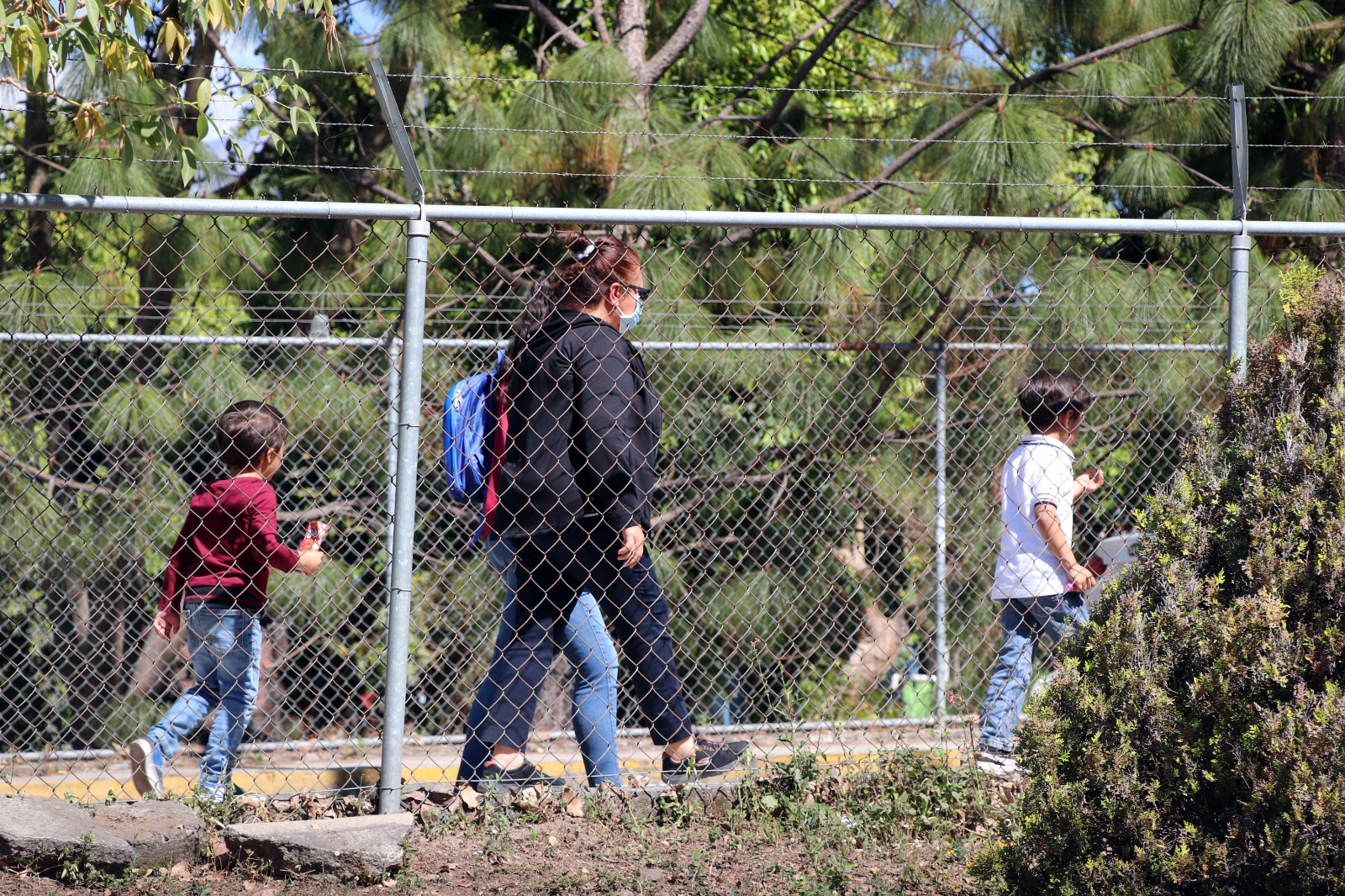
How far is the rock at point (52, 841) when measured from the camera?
267cm

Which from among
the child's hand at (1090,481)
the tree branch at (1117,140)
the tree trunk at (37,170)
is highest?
the tree branch at (1117,140)

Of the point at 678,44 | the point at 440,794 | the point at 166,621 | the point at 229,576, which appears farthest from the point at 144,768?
the point at 678,44

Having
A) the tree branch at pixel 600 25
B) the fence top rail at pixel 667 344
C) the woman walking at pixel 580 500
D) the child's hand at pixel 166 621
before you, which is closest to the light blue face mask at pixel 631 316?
the woman walking at pixel 580 500

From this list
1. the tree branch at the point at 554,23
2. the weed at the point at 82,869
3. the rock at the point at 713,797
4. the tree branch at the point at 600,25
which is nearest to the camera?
the weed at the point at 82,869

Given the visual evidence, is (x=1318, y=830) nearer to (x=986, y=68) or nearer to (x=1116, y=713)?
(x=1116, y=713)

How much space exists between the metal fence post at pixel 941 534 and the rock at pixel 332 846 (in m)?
2.18

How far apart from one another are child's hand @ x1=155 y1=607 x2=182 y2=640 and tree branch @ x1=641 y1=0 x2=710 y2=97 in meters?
3.29

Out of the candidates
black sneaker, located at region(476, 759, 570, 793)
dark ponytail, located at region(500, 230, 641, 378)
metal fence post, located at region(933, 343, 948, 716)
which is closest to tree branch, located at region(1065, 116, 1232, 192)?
metal fence post, located at region(933, 343, 948, 716)

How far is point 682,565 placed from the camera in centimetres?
501

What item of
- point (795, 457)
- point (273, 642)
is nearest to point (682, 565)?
point (795, 457)

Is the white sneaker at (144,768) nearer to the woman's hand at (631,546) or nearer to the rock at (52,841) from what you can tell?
the rock at (52,841)

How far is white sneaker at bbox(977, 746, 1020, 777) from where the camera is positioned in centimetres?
329

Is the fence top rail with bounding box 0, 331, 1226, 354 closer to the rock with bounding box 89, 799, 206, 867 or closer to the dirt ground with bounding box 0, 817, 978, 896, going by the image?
the rock with bounding box 89, 799, 206, 867

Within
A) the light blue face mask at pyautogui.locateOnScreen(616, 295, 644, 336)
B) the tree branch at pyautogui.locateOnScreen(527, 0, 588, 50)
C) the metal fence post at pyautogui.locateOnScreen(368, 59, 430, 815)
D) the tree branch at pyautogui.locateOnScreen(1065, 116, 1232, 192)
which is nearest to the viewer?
the metal fence post at pyautogui.locateOnScreen(368, 59, 430, 815)
